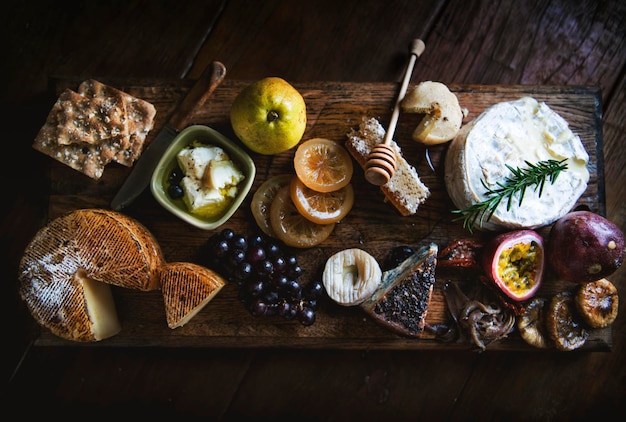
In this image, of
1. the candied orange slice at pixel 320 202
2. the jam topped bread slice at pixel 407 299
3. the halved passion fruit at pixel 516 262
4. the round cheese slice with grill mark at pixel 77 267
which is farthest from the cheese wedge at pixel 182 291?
the halved passion fruit at pixel 516 262

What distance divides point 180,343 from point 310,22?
4.97ft

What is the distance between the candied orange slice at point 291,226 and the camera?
207 centimetres

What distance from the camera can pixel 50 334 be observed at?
209 cm

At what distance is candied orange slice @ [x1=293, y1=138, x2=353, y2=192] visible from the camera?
2.04 m

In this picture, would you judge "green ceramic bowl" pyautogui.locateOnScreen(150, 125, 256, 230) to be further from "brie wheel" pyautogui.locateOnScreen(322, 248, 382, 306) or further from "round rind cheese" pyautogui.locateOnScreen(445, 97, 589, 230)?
"round rind cheese" pyautogui.locateOnScreen(445, 97, 589, 230)

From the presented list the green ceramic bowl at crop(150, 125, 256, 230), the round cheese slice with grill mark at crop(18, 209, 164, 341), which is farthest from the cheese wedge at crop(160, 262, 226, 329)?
the green ceramic bowl at crop(150, 125, 256, 230)

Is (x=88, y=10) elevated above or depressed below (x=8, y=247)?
above

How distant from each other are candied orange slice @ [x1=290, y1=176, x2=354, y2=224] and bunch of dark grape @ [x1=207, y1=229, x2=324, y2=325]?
19 centimetres

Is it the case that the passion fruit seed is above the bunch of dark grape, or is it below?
above

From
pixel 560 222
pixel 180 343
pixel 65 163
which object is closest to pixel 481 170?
pixel 560 222

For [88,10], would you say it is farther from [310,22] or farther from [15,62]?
[310,22]

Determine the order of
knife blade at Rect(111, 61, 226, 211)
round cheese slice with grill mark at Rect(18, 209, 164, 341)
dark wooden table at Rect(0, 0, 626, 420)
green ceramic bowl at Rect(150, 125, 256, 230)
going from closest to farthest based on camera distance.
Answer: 1. round cheese slice with grill mark at Rect(18, 209, 164, 341)
2. green ceramic bowl at Rect(150, 125, 256, 230)
3. knife blade at Rect(111, 61, 226, 211)
4. dark wooden table at Rect(0, 0, 626, 420)

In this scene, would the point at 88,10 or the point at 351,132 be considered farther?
the point at 88,10

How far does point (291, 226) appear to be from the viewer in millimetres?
2080
